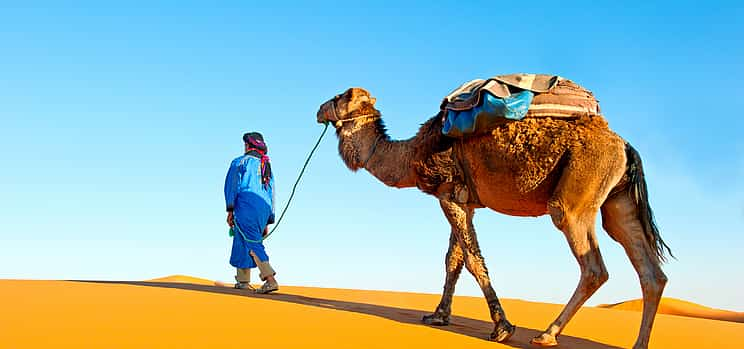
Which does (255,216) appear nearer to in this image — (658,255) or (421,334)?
(421,334)

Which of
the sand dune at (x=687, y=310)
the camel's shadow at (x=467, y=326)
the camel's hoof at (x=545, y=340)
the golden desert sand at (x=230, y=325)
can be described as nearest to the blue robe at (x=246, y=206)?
the golden desert sand at (x=230, y=325)

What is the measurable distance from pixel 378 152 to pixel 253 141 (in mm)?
2780

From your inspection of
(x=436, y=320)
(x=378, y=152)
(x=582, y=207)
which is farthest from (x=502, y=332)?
(x=378, y=152)

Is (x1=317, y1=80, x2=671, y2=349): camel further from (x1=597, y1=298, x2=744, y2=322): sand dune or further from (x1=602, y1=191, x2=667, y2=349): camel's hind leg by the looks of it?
(x1=597, y1=298, x2=744, y2=322): sand dune

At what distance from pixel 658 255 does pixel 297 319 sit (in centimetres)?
380

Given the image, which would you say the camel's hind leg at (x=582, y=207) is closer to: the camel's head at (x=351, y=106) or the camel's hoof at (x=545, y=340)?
the camel's hoof at (x=545, y=340)

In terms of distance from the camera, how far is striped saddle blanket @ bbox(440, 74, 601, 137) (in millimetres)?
7484

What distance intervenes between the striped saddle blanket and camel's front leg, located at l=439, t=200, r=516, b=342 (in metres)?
0.86

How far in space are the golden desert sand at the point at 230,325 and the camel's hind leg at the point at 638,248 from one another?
0.97m

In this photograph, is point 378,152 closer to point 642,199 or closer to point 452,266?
point 452,266

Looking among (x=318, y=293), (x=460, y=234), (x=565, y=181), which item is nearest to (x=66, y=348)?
(x=460, y=234)

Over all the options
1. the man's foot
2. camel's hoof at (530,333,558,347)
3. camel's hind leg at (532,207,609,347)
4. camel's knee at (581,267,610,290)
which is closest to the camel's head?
the man's foot

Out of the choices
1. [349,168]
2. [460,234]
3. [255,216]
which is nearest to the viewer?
[460,234]

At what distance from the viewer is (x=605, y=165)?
7.26 metres
